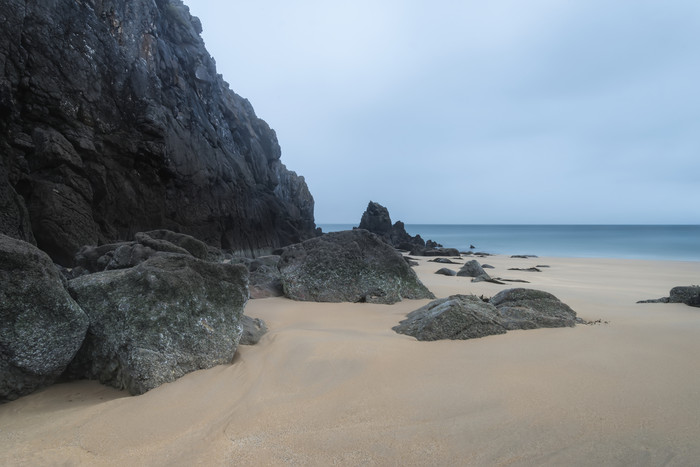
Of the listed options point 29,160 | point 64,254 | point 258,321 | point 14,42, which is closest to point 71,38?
point 14,42

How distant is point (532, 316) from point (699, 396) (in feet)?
6.75

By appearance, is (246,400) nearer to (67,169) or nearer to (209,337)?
(209,337)

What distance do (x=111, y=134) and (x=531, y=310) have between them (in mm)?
18441

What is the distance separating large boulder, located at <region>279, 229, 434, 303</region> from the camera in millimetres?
6312

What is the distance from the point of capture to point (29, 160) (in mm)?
12953

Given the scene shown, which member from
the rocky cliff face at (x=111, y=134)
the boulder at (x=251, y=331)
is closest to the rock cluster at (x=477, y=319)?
the boulder at (x=251, y=331)

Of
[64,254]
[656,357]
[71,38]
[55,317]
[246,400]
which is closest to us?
[246,400]

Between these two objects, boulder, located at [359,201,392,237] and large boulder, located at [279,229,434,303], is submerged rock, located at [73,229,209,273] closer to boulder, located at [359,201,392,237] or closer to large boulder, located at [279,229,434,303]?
large boulder, located at [279,229,434,303]

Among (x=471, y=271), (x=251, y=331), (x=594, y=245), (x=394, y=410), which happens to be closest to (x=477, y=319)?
(x=394, y=410)

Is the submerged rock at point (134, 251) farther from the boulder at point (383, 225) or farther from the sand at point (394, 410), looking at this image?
the boulder at point (383, 225)

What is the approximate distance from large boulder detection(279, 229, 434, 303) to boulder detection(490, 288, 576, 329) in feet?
5.53

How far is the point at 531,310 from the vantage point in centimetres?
471

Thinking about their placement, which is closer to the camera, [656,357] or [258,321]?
[656,357]

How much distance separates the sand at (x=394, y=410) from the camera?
76.3 inches
